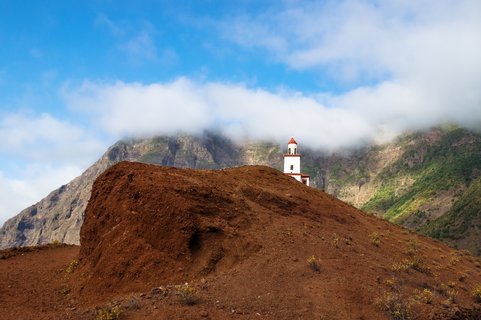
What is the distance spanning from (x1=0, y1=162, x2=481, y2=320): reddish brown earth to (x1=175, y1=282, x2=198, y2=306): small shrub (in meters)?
0.16

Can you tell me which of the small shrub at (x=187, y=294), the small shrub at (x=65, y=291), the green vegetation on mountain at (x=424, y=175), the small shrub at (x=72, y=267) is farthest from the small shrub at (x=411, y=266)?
the green vegetation on mountain at (x=424, y=175)

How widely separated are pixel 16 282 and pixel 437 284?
57.6ft

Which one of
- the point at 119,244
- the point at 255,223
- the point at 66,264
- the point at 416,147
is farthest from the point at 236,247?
the point at 416,147

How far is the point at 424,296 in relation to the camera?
17.3 meters

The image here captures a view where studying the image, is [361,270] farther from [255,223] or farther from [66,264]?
[66,264]

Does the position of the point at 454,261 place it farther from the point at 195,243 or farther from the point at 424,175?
the point at 424,175

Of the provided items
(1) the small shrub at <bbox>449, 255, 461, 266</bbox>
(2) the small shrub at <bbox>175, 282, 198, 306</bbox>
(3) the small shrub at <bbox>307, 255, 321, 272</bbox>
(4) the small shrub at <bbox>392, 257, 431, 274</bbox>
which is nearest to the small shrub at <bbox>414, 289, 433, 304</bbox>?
(4) the small shrub at <bbox>392, 257, 431, 274</bbox>

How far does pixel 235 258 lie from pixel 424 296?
7105 mm

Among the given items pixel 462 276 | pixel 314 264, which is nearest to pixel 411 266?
pixel 462 276

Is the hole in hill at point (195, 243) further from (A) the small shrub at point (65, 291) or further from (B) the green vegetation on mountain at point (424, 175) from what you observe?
(B) the green vegetation on mountain at point (424, 175)

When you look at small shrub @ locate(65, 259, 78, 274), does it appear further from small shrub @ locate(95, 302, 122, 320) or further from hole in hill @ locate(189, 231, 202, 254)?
small shrub @ locate(95, 302, 122, 320)

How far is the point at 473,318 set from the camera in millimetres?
16969

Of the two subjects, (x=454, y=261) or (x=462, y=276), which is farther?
(x=454, y=261)

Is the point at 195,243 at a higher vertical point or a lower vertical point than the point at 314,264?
higher
